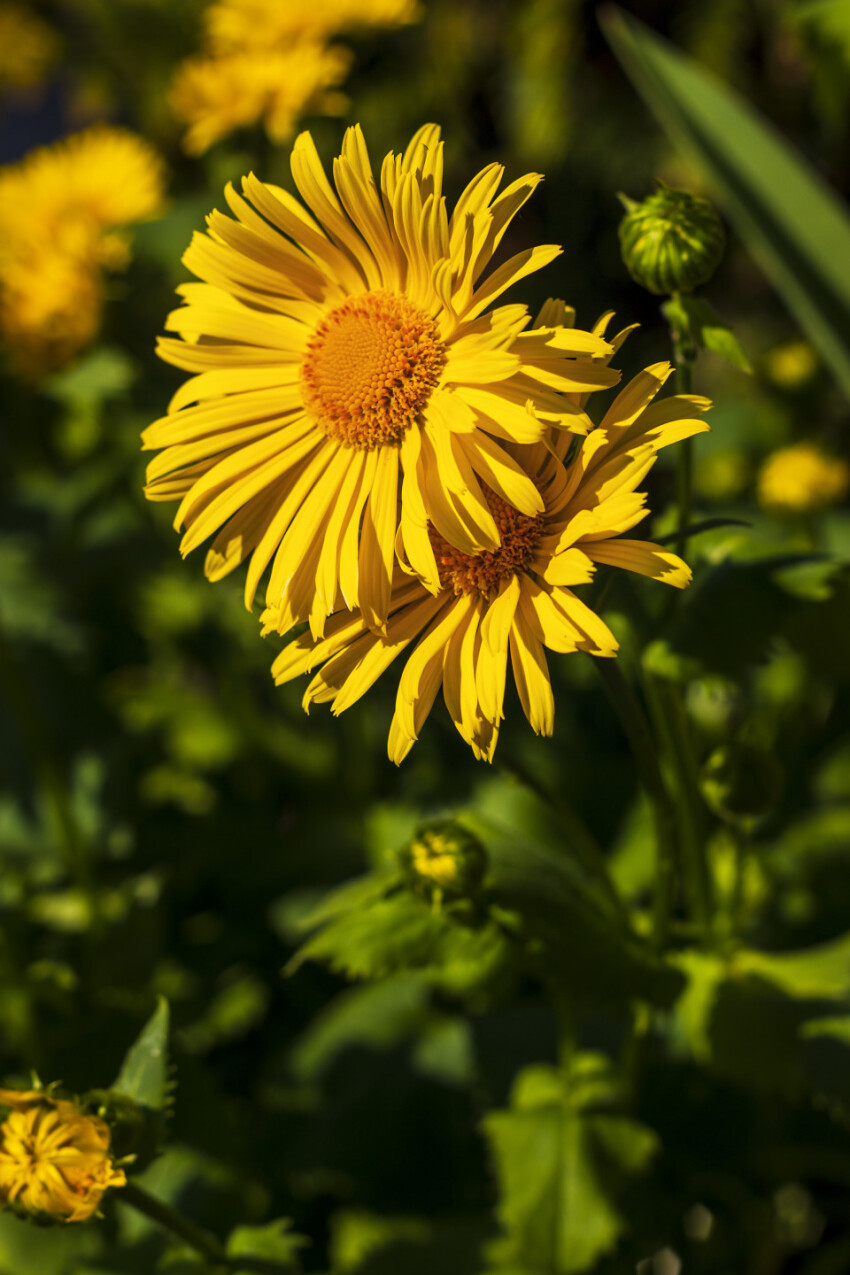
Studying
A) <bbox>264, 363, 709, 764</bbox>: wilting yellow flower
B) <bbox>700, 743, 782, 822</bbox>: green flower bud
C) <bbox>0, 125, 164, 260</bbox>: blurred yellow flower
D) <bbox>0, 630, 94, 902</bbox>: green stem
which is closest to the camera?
<bbox>264, 363, 709, 764</bbox>: wilting yellow flower

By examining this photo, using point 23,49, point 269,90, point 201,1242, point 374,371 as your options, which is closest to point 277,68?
point 269,90

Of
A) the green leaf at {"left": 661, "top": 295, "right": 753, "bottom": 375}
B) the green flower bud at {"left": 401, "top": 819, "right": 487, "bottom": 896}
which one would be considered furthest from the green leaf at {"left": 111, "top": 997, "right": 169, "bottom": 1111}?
the green leaf at {"left": 661, "top": 295, "right": 753, "bottom": 375}

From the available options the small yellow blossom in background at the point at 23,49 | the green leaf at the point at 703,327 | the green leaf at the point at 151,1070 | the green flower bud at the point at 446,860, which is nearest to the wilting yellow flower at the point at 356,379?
the green leaf at the point at 703,327

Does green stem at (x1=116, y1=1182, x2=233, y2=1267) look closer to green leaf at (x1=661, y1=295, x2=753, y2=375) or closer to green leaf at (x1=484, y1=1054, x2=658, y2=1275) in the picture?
green leaf at (x1=484, y1=1054, x2=658, y2=1275)

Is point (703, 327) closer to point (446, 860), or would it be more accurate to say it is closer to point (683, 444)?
point (683, 444)

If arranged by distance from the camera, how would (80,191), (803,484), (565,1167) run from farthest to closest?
(80,191) → (803,484) → (565,1167)

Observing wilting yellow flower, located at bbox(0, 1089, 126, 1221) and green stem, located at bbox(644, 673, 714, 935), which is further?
green stem, located at bbox(644, 673, 714, 935)

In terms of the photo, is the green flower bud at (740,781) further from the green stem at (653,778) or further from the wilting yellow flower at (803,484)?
the wilting yellow flower at (803,484)
